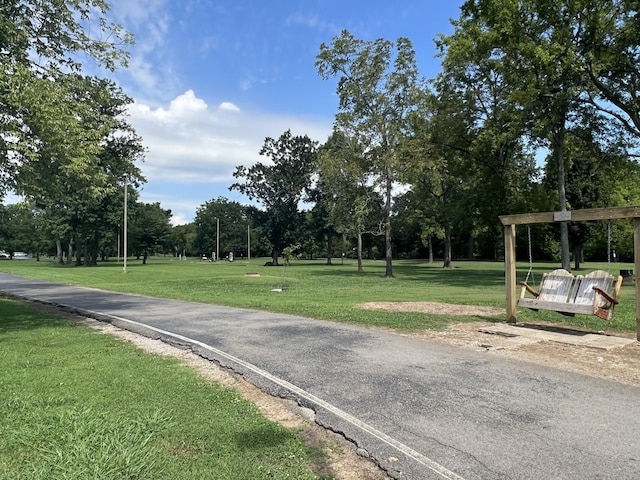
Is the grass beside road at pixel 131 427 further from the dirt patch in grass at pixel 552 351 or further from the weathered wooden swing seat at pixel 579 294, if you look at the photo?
the weathered wooden swing seat at pixel 579 294

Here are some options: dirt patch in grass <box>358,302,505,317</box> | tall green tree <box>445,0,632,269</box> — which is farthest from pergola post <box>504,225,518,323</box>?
tall green tree <box>445,0,632,269</box>

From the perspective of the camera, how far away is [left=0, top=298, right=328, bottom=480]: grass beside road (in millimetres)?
3363

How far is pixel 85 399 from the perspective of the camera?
4.89 metres

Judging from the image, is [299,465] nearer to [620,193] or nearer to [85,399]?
[85,399]

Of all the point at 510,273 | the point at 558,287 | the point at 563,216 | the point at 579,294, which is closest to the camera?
the point at 563,216

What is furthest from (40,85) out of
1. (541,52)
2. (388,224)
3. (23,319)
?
(388,224)

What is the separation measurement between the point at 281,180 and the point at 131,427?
5778 centimetres

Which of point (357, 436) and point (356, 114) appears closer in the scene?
point (357, 436)

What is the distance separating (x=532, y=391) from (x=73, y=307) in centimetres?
1246

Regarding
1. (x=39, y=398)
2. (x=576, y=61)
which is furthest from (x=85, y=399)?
(x=576, y=61)

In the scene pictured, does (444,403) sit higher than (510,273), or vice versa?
(510,273)

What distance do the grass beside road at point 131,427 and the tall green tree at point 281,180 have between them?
54.9 meters

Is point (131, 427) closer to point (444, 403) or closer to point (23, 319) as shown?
point (444, 403)

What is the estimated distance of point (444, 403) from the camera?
4789 mm
